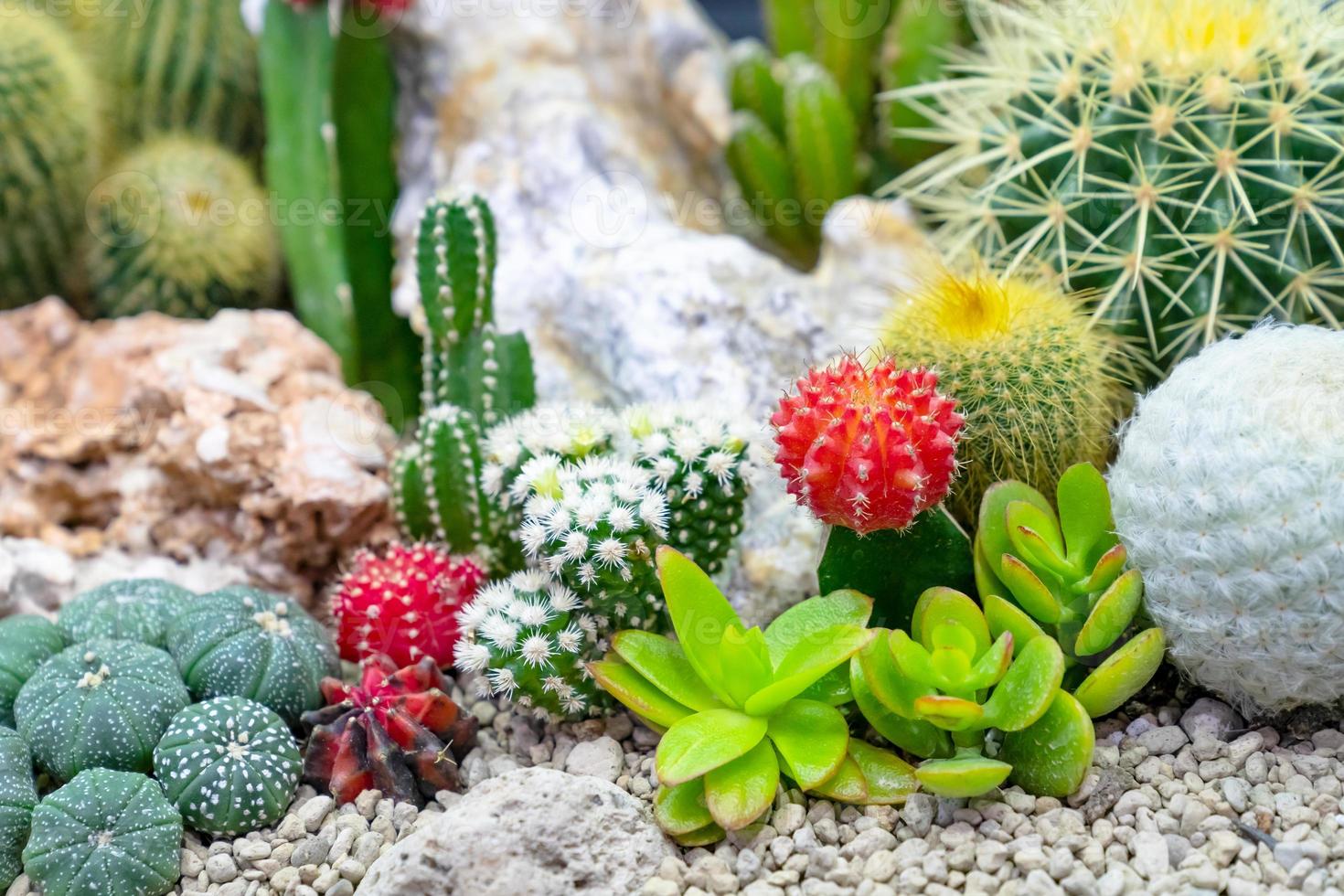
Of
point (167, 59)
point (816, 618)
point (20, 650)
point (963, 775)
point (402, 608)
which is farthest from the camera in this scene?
point (167, 59)

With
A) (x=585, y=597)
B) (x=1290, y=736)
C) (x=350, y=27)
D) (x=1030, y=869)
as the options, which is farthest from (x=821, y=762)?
(x=350, y=27)

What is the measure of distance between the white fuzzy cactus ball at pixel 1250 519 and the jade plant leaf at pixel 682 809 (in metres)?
0.76

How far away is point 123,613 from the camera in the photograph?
7.01 feet

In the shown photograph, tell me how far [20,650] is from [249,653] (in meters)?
0.39

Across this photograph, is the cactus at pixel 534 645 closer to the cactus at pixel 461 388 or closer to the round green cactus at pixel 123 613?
the cactus at pixel 461 388

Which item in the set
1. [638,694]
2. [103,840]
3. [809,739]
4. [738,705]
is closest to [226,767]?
[103,840]

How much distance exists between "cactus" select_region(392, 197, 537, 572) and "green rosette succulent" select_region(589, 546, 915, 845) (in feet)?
1.95

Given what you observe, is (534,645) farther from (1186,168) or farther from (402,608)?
(1186,168)

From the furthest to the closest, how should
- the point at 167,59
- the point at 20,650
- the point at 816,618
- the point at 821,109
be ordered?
the point at 167,59
the point at 821,109
the point at 20,650
the point at 816,618

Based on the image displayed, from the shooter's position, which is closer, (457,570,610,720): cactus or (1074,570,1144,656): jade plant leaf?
(1074,570,1144,656): jade plant leaf

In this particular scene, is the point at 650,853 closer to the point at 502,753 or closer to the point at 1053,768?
the point at 502,753

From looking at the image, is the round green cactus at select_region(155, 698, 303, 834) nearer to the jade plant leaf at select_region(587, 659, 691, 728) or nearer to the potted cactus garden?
the potted cactus garden

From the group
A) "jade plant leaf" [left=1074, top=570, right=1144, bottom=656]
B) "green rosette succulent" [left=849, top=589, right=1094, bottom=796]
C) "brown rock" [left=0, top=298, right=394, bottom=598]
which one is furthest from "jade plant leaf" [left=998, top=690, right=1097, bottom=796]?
"brown rock" [left=0, top=298, right=394, bottom=598]

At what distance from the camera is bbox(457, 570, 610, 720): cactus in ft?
6.37
